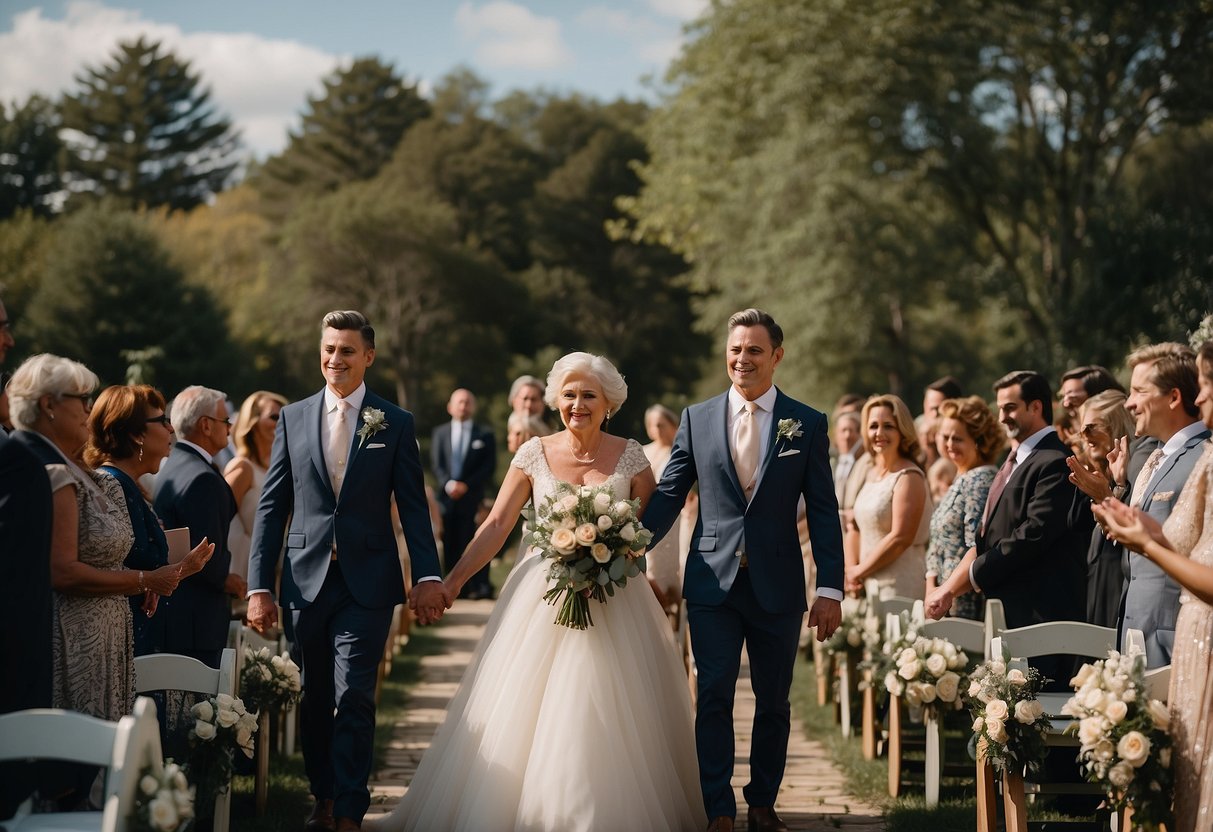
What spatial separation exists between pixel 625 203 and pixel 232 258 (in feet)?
86.6

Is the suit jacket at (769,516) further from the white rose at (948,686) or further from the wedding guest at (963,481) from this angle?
the wedding guest at (963,481)

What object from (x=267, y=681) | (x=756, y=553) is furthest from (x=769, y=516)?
(x=267, y=681)

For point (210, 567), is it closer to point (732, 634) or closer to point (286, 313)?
point (732, 634)

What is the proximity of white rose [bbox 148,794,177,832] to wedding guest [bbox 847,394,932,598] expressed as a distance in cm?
542

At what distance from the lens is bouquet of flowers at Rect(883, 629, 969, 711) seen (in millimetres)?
6898

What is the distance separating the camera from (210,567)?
6531 mm

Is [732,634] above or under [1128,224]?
under

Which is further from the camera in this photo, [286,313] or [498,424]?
[286,313]

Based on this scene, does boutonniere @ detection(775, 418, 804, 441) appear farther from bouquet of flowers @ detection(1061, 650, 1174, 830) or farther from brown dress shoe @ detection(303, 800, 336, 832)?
brown dress shoe @ detection(303, 800, 336, 832)

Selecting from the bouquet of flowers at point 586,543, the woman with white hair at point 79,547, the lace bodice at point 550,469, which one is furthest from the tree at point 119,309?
the woman with white hair at point 79,547

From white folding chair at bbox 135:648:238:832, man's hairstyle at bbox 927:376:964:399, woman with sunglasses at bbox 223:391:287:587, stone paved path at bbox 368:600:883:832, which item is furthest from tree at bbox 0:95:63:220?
white folding chair at bbox 135:648:238:832

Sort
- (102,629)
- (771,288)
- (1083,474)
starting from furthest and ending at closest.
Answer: (771,288), (1083,474), (102,629)

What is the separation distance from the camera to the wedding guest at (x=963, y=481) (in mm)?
7805

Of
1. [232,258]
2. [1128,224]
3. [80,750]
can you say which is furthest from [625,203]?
[80,750]
